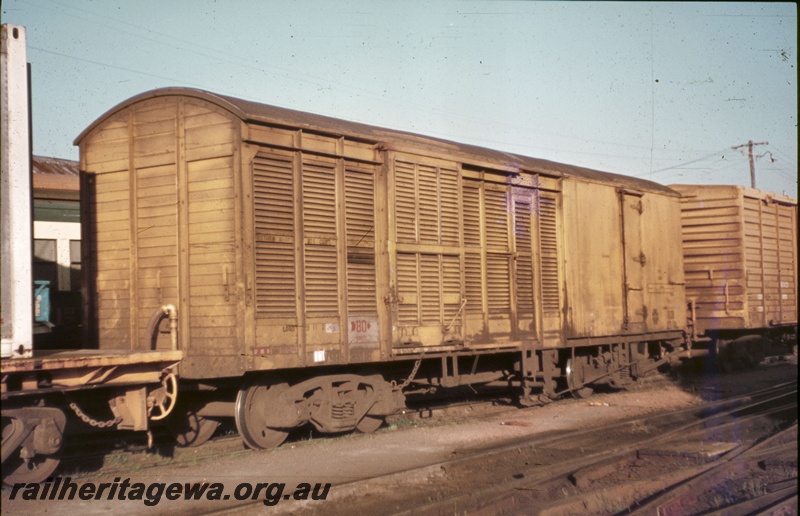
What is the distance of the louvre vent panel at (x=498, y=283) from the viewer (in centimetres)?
1145

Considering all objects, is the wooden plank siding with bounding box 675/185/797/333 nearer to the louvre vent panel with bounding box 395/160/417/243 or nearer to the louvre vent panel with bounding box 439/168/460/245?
the louvre vent panel with bounding box 439/168/460/245

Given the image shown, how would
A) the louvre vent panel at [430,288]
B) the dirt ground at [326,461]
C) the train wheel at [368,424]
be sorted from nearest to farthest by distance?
the dirt ground at [326,461], the train wheel at [368,424], the louvre vent panel at [430,288]

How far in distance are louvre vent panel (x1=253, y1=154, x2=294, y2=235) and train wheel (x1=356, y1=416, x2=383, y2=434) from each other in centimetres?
299

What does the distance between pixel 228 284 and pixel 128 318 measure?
146 centimetres

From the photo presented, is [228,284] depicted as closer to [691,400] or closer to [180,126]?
[180,126]

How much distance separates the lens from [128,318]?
8.73 m

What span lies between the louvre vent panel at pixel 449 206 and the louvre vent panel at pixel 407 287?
0.75m

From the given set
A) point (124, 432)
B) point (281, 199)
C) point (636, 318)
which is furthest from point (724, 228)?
point (124, 432)

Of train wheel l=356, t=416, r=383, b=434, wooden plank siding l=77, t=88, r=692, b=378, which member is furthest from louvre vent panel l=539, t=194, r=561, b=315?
train wheel l=356, t=416, r=383, b=434

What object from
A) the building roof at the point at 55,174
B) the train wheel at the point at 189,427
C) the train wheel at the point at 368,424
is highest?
the building roof at the point at 55,174

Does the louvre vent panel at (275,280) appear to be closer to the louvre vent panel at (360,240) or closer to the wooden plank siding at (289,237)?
the wooden plank siding at (289,237)

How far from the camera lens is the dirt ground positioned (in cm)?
669

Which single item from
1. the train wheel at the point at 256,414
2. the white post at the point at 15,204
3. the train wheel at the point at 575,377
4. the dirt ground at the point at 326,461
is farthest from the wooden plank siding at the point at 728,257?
the white post at the point at 15,204

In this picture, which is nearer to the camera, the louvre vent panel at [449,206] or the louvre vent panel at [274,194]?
the louvre vent panel at [274,194]
